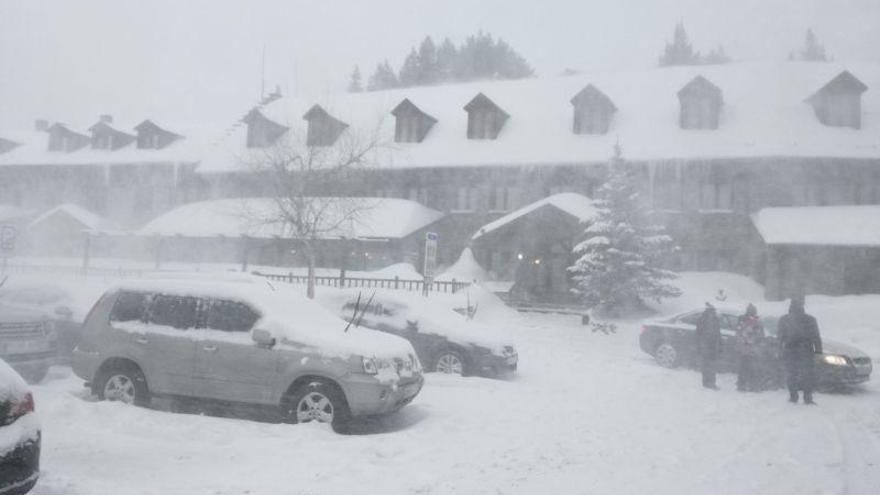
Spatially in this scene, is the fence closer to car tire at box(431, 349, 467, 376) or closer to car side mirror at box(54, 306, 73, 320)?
car tire at box(431, 349, 467, 376)

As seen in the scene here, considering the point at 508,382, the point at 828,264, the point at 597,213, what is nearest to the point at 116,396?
the point at 508,382

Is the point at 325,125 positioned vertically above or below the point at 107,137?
below

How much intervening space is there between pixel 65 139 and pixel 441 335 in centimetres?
3929

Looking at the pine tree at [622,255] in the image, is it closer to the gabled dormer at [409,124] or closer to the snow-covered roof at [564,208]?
the snow-covered roof at [564,208]

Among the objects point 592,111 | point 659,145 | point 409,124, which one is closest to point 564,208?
point 659,145

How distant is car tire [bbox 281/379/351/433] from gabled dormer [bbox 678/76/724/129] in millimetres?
24668

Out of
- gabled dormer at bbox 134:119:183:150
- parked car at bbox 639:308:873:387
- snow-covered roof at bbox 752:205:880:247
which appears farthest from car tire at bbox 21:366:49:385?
gabled dormer at bbox 134:119:183:150

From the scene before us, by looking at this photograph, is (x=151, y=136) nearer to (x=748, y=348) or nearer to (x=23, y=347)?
(x=23, y=347)

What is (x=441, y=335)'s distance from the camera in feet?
40.0

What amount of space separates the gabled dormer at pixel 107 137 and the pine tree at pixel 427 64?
26.5 m

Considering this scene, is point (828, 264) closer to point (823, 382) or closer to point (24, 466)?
point (823, 382)

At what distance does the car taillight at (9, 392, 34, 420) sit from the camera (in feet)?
15.0

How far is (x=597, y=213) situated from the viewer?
23.5 metres

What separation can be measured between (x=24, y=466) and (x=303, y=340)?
3.72 m
